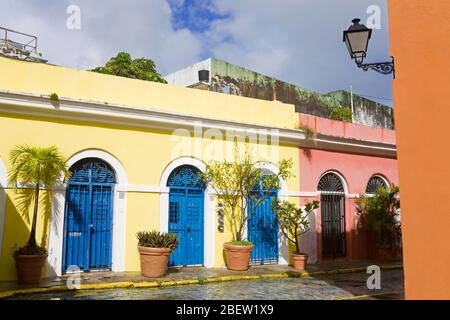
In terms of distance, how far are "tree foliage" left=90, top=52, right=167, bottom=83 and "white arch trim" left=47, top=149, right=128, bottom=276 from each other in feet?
35.5

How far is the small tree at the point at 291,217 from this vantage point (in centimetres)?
1169

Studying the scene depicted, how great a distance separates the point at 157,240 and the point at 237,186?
9.44 ft

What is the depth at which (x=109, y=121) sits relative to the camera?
10109 millimetres

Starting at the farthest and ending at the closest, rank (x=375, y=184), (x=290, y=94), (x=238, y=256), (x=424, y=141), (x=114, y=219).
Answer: (x=290, y=94)
(x=375, y=184)
(x=238, y=256)
(x=114, y=219)
(x=424, y=141)

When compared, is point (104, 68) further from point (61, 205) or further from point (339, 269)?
point (339, 269)

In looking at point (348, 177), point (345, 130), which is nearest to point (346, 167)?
point (348, 177)

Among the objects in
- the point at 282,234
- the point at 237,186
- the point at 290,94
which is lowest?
the point at 282,234

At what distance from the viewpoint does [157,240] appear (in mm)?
9664

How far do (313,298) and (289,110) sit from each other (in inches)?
257

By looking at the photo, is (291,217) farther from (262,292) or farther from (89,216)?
(89,216)

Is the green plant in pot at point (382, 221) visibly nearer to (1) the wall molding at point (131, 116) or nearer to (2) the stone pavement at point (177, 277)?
(2) the stone pavement at point (177, 277)

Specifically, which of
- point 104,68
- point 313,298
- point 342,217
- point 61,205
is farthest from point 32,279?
point 104,68

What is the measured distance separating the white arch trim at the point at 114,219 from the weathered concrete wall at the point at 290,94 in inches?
392

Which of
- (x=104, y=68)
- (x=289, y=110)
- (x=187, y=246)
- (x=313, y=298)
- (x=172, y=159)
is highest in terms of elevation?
(x=104, y=68)
